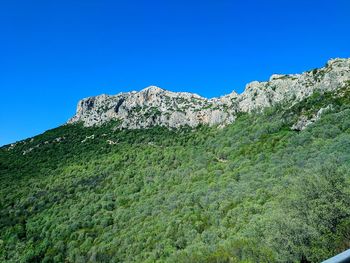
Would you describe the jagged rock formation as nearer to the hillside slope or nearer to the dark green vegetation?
the hillside slope

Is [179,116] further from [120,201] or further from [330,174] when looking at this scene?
[330,174]

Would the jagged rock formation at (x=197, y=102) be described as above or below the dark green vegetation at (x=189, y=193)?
above

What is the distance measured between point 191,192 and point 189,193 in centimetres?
54

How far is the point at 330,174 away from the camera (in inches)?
1134

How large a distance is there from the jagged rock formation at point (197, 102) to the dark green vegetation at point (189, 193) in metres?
6.63

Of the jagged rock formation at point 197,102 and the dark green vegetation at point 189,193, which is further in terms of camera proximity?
the jagged rock formation at point 197,102

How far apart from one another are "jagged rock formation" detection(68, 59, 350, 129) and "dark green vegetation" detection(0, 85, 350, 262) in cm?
663

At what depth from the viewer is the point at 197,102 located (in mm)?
173750

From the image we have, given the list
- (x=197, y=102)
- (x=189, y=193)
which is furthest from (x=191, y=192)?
(x=197, y=102)

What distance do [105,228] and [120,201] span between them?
53.7ft

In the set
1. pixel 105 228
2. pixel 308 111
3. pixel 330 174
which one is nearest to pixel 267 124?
pixel 308 111

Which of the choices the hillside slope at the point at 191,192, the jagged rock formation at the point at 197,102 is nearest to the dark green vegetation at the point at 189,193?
the hillside slope at the point at 191,192

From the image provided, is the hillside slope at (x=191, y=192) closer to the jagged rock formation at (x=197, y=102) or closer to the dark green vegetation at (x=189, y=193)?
the dark green vegetation at (x=189, y=193)

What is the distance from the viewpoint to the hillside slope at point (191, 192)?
95.6ft
